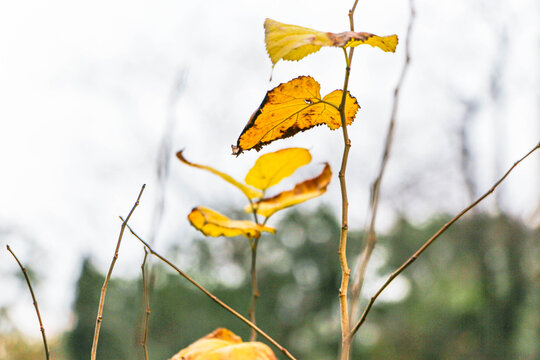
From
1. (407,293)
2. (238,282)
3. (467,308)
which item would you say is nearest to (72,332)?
(238,282)

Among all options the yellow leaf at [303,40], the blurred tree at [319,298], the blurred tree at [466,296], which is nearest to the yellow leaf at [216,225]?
the yellow leaf at [303,40]

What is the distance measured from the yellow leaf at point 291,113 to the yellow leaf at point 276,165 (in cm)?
3

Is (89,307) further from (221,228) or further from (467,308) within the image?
(221,228)

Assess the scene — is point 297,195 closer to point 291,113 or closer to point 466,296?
point 291,113

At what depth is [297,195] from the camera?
0.32m

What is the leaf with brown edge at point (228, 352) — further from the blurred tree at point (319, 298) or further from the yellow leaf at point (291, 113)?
the blurred tree at point (319, 298)

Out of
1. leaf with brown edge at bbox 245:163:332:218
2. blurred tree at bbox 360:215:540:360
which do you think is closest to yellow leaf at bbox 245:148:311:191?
leaf with brown edge at bbox 245:163:332:218

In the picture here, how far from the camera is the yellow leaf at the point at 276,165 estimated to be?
0.30 m

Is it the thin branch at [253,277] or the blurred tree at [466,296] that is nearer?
the thin branch at [253,277]

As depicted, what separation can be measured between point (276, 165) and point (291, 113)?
6cm

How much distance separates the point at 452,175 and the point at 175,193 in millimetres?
3065

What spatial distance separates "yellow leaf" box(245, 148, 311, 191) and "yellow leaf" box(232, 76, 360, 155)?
0.03 metres

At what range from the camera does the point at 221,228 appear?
295 millimetres

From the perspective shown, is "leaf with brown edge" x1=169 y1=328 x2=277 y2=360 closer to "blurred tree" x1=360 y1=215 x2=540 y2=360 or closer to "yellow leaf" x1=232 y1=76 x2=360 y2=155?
"yellow leaf" x1=232 y1=76 x2=360 y2=155
